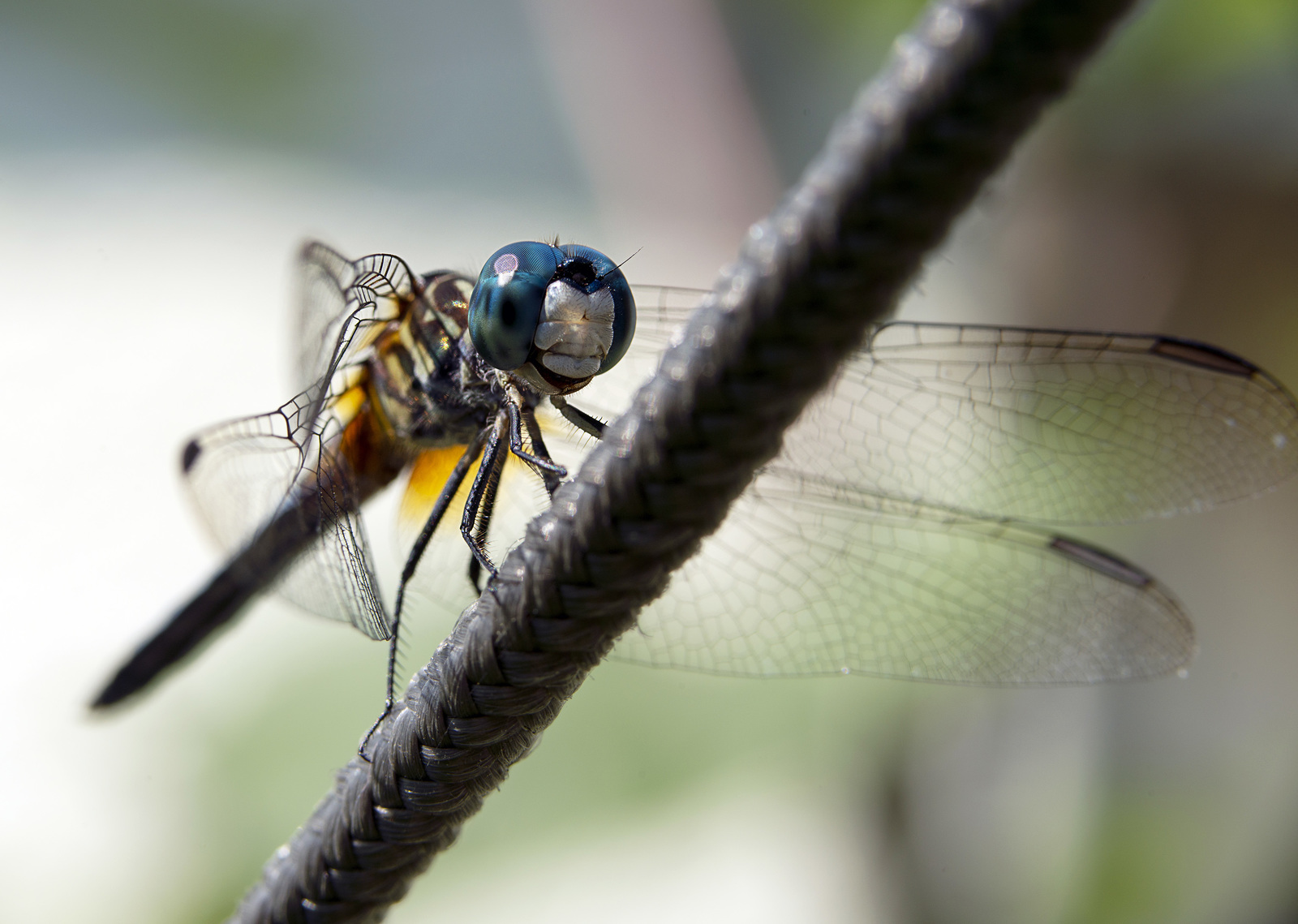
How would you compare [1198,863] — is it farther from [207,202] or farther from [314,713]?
[207,202]

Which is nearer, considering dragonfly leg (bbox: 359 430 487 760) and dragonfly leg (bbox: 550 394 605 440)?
dragonfly leg (bbox: 359 430 487 760)

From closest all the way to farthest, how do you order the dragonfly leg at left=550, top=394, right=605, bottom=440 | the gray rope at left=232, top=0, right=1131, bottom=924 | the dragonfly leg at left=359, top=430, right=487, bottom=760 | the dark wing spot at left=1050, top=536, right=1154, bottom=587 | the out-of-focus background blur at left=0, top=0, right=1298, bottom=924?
1. the gray rope at left=232, top=0, right=1131, bottom=924
2. the dragonfly leg at left=359, top=430, right=487, bottom=760
3. the dragonfly leg at left=550, top=394, right=605, bottom=440
4. the dark wing spot at left=1050, top=536, right=1154, bottom=587
5. the out-of-focus background blur at left=0, top=0, right=1298, bottom=924

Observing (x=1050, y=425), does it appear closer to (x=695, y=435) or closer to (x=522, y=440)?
(x=522, y=440)

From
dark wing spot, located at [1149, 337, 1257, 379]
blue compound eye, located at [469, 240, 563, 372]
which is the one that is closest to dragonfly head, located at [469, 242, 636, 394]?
blue compound eye, located at [469, 240, 563, 372]

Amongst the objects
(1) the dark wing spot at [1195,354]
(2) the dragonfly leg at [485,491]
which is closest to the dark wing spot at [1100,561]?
(1) the dark wing spot at [1195,354]

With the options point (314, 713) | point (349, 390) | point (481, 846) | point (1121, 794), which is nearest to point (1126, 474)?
point (1121, 794)

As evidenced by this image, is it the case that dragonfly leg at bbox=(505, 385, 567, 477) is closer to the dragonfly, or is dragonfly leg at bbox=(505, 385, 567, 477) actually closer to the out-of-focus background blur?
the dragonfly

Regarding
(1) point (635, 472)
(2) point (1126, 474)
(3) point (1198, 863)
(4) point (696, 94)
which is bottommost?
(1) point (635, 472)
